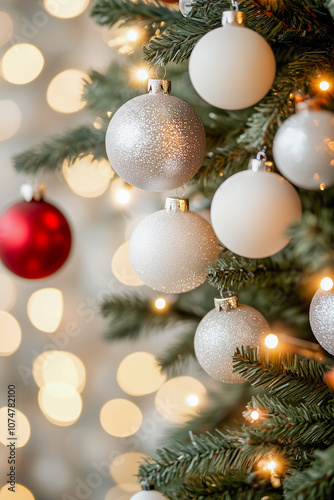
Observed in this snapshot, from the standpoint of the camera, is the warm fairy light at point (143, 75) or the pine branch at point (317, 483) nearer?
the pine branch at point (317, 483)

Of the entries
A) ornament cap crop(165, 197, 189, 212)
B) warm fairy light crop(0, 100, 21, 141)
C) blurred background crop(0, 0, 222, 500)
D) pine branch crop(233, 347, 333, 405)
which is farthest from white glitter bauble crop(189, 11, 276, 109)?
warm fairy light crop(0, 100, 21, 141)

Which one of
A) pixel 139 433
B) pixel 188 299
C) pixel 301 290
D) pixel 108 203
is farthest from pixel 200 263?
pixel 139 433

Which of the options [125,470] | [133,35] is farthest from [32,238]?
[125,470]

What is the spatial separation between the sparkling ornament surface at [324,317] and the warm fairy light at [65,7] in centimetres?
93

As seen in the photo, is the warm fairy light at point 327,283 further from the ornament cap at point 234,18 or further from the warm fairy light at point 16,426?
the warm fairy light at point 16,426

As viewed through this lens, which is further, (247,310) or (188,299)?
(188,299)

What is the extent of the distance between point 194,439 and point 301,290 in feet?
0.97

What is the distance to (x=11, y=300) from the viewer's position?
1098 mm

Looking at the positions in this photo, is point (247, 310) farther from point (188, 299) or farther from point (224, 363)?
point (188, 299)

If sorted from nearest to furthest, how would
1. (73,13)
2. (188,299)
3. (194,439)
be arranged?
1. (194,439)
2. (188,299)
3. (73,13)

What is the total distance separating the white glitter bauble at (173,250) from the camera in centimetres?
47

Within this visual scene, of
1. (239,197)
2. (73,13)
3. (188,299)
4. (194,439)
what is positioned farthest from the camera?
(73,13)

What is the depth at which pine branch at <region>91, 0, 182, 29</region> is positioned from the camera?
1.92ft

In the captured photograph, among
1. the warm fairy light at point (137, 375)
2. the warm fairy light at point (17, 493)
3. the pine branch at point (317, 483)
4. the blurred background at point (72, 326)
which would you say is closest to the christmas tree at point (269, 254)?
the pine branch at point (317, 483)
